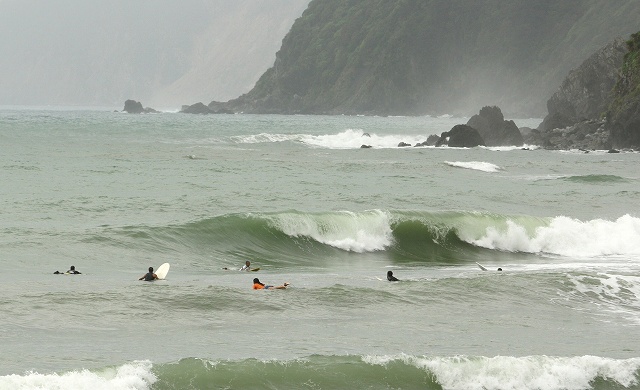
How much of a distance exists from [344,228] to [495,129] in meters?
58.2

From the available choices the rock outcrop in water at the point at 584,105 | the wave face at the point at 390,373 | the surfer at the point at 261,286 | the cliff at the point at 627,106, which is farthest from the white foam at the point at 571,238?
the rock outcrop in water at the point at 584,105

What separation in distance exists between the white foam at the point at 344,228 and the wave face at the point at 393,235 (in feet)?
0.09

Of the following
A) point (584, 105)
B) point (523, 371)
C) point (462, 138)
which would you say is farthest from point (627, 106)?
point (523, 371)

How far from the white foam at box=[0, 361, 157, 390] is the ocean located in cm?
3

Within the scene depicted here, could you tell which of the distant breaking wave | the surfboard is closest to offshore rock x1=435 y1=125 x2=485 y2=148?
the distant breaking wave

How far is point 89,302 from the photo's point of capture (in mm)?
17078

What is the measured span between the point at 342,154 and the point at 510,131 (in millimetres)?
22032

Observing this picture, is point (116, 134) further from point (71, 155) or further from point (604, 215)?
point (604, 215)

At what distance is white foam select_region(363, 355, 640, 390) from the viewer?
1388cm

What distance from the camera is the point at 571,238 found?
28938 millimetres

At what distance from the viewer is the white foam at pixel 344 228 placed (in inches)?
1080

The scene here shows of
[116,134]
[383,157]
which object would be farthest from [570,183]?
[116,134]

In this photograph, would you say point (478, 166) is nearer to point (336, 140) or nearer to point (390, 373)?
point (336, 140)

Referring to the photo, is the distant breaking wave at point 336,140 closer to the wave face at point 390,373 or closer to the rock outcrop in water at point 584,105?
the rock outcrop in water at point 584,105
